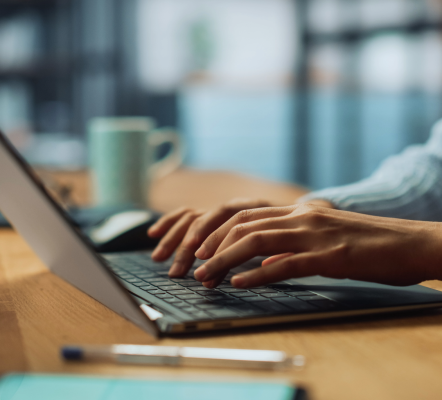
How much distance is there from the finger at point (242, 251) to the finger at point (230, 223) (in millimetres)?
47

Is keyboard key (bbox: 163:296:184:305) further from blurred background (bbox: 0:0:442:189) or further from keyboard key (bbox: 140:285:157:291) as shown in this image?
blurred background (bbox: 0:0:442:189)

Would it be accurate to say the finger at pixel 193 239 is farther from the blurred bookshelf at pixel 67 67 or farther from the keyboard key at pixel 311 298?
the blurred bookshelf at pixel 67 67

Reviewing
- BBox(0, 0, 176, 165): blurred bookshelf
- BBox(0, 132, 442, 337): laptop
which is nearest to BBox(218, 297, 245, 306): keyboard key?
BBox(0, 132, 442, 337): laptop

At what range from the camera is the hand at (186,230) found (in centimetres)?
55

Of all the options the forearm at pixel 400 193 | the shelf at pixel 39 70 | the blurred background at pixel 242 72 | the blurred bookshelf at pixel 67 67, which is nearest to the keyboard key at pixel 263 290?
the forearm at pixel 400 193

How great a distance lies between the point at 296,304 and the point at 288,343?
63 mm

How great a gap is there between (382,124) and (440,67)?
50cm

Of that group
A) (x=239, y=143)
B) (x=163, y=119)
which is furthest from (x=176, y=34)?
(x=239, y=143)

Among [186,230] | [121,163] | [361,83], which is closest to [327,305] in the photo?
[186,230]

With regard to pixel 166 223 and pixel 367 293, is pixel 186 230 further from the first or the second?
pixel 367 293

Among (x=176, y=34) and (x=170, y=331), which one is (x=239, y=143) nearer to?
(x=176, y=34)

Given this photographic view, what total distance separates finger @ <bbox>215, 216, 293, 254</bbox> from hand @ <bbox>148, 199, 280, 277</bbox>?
66mm

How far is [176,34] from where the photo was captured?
3.63 meters

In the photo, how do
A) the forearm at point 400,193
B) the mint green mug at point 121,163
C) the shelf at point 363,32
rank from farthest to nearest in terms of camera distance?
the shelf at point 363,32, the mint green mug at point 121,163, the forearm at point 400,193
